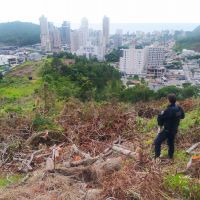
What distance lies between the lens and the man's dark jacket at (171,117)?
4.84 m

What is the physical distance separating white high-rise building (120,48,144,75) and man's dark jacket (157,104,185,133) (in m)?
60.5

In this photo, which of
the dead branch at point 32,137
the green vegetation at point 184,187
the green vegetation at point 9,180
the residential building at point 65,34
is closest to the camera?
the green vegetation at point 184,187

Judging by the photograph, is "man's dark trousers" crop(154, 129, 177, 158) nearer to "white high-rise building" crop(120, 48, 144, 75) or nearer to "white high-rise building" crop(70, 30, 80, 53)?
"white high-rise building" crop(120, 48, 144, 75)

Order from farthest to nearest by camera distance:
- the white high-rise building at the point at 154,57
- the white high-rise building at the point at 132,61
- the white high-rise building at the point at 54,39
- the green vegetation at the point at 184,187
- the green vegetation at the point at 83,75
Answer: the white high-rise building at the point at 54,39 → the white high-rise building at the point at 154,57 → the white high-rise building at the point at 132,61 → the green vegetation at the point at 83,75 → the green vegetation at the point at 184,187

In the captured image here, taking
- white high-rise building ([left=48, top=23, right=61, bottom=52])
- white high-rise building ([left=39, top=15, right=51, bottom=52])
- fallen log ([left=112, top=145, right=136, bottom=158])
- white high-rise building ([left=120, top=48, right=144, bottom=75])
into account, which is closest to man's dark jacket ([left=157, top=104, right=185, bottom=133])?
fallen log ([left=112, top=145, right=136, bottom=158])

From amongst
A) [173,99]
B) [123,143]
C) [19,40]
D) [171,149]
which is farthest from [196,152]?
[19,40]

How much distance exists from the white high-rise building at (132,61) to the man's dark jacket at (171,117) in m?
60.5

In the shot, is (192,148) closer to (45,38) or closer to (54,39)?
(45,38)

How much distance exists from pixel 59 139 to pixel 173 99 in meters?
3.57

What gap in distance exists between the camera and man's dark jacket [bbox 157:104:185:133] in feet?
15.9

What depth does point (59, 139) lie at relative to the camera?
7516 mm

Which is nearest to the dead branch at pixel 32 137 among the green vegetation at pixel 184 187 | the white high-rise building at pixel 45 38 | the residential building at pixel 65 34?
the green vegetation at pixel 184 187

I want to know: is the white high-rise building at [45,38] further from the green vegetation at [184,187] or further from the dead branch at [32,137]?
the green vegetation at [184,187]

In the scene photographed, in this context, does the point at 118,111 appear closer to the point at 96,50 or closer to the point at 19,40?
the point at 96,50
